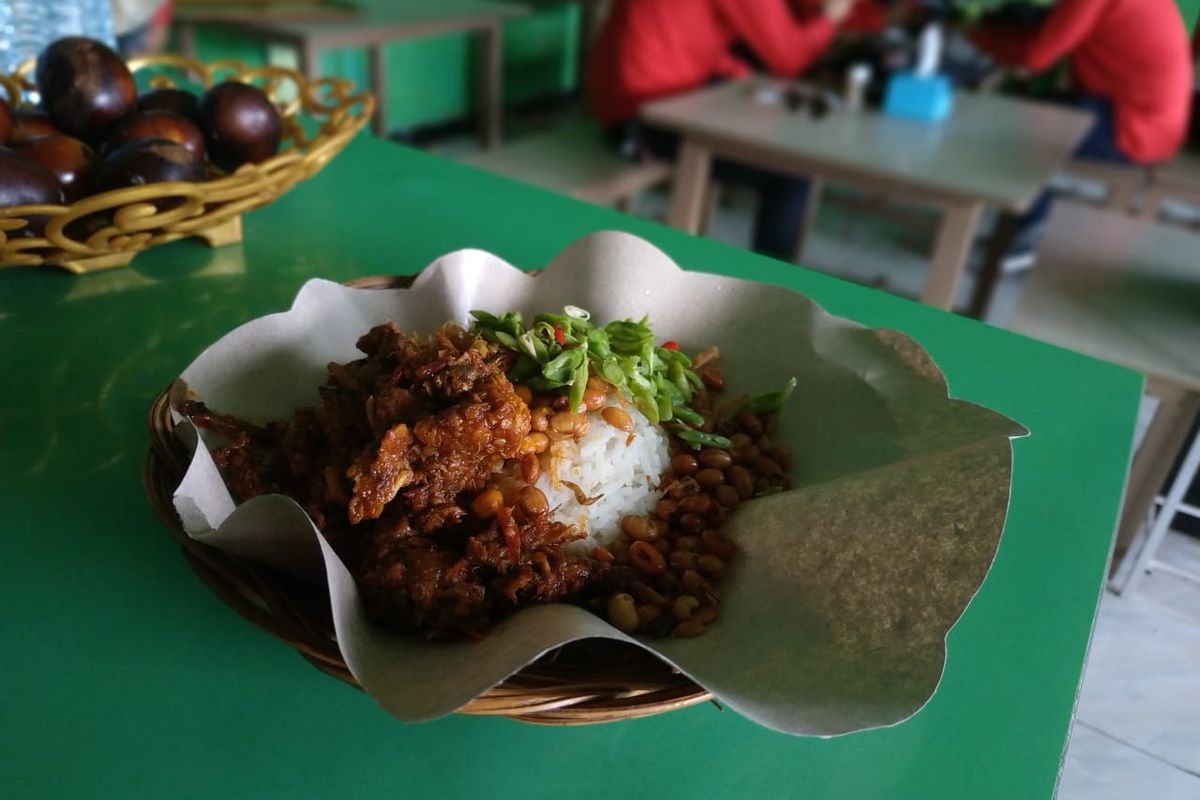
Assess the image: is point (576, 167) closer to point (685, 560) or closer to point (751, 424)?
point (751, 424)

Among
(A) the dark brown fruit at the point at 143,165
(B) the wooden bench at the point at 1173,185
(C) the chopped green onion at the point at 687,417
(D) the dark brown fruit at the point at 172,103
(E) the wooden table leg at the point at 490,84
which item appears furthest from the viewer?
(E) the wooden table leg at the point at 490,84

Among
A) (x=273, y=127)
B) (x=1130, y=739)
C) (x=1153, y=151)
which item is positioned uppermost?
(x=273, y=127)

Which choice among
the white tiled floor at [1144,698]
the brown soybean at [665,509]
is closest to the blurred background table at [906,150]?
the white tiled floor at [1144,698]

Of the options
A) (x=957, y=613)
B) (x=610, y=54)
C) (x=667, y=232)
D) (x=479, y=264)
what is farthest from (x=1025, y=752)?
(x=610, y=54)

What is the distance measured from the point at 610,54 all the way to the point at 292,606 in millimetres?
3212

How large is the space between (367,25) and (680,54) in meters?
1.68

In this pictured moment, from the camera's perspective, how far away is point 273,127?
1464 mm

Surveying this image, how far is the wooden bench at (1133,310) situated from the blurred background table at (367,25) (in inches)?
124

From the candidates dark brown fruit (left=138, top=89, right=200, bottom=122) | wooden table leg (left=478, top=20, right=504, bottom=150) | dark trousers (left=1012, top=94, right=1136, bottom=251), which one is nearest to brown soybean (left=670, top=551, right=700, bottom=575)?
dark brown fruit (left=138, top=89, right=200, bottom=122)

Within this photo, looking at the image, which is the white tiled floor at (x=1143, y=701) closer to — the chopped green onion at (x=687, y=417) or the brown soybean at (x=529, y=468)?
the chopped green onion at (x=687, y=417)

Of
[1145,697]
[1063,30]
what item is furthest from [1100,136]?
[1145,697]

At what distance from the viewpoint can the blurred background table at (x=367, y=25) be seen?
405 centimetres

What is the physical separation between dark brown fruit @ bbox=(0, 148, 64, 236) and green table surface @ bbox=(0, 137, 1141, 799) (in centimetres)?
18

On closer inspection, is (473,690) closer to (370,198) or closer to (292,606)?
(292,606)
